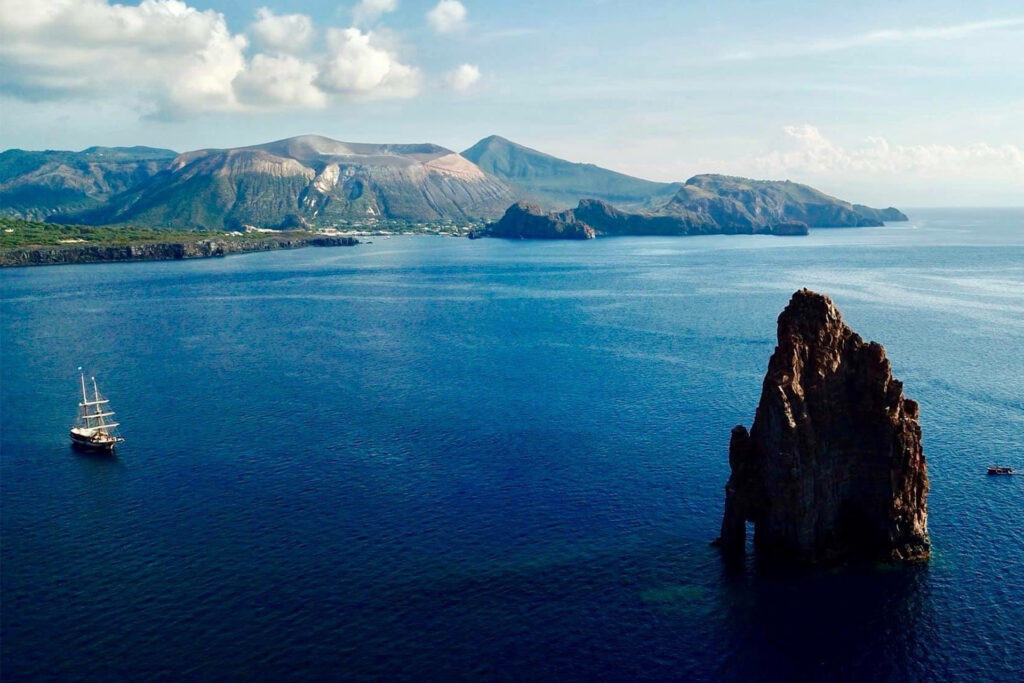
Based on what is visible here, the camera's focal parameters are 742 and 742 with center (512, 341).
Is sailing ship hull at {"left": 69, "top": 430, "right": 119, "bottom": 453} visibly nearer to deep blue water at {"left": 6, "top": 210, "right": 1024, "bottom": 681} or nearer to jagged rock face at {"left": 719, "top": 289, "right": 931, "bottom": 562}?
deep blue water at {"left": 6, "top": 210, "right": 1024, "bottom": 681}

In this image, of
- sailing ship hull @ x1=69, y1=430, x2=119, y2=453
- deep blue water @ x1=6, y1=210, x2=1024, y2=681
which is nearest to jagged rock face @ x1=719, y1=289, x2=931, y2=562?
deep blue water @ x1=6, y1=210, x2=1024, y2=681

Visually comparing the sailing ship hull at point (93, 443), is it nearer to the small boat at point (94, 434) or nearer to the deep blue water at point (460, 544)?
the small boat at point (94, 434)

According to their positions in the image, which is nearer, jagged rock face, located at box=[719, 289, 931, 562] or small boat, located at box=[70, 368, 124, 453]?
jagged rock face, located at box=[719, 289, 931, 562]

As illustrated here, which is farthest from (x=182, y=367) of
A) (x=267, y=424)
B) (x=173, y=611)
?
(x=173, y=611)

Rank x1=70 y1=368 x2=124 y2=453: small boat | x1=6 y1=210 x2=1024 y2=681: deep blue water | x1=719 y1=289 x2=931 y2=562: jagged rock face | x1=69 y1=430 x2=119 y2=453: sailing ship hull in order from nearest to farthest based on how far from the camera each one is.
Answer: x1=6 y1=210 x2=1024 y2=681: deep blue water → x1=719 y1=289 x2=931 y2=562: jagged rock face → x1=69 y1=430 x2=119 y2=453: sailing ship hull → x1=70 y1=368 x2=124 y2=453: small boat

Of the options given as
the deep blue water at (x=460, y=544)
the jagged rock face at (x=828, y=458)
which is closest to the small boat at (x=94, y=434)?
the deep blue water at (x=460, y=544)

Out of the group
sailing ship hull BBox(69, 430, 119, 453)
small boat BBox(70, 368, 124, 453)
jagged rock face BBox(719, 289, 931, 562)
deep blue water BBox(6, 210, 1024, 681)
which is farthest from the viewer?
small boat BBox(70, 368, 124, 453)

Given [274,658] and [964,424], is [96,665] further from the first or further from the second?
[964,424]

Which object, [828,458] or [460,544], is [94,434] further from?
[828,458]
